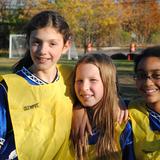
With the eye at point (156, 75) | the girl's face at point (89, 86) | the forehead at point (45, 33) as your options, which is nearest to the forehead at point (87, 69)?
the girl's face at point (89, 86)

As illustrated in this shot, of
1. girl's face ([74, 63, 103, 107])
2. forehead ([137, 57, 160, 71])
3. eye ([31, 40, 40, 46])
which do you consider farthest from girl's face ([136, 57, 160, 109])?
eye ([31, 40, 40, 46])

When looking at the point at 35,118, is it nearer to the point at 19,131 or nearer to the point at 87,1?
the point at 19,131

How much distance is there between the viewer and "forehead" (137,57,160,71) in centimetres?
268

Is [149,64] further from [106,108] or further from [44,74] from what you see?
[44,74]

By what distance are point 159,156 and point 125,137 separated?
0.23m

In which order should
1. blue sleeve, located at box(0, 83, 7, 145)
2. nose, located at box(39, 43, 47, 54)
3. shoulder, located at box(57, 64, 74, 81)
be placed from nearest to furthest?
blue sleeve, located at box(0, 83, 7, 145), nose, located at box(39, 43, 47, 54), shoulder, located at box(57, 64, 74, 81)

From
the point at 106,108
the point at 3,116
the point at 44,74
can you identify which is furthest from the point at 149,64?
the point at 3,116

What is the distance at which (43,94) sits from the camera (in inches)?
102

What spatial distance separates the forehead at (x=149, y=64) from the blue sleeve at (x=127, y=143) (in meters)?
0.35

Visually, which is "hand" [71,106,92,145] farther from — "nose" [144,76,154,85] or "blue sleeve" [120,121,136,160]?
"nose" [144,76,154,85]

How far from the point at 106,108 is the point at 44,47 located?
1.77 feet

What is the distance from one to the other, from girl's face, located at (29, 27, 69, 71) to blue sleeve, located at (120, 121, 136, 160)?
2.00ft

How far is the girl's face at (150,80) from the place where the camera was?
8.71 feet

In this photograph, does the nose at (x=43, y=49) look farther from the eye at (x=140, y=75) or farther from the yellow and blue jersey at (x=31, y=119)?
the eye at (x=140, y=75)
